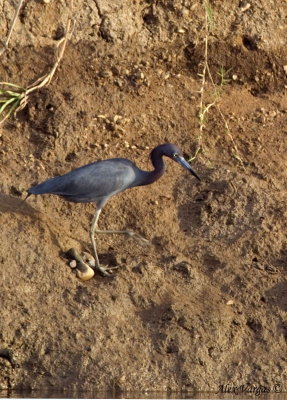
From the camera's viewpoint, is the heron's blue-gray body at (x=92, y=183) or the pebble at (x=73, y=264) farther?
the heron's blue-gray body at (x=92, y=183)

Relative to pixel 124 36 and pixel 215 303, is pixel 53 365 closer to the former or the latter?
pixel 215 303

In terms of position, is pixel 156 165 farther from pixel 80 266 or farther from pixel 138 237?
pixel 80 266

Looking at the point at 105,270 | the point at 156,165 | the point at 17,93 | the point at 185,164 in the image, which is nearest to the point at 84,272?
the point at 105,270

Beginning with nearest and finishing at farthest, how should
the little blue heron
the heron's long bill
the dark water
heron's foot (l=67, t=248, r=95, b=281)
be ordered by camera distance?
1. the dark water
2. heron's foot (l=67, t=248, r=95, b=281)
3. the little blue heron
4. the heron's long bill

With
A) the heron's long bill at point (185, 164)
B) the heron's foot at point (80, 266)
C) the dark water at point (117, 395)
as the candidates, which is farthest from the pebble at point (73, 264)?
the heron's long bill at point (185, 164)

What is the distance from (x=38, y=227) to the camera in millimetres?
12289

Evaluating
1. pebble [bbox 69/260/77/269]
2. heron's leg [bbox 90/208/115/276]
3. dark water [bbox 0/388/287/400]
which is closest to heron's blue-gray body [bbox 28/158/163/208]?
heron's leg [bbox 90/208/115/276]

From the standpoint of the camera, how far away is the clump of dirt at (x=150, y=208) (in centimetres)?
1155

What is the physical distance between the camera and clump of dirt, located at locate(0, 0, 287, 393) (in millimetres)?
11555

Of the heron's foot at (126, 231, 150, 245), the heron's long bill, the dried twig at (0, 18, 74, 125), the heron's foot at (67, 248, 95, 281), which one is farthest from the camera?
the dried twig at (0, 18, 74, 125)

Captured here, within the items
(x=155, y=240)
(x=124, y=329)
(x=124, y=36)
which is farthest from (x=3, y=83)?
(x=124, y=329)

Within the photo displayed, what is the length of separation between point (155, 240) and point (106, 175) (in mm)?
813

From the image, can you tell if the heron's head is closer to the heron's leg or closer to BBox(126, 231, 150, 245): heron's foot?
BBox(126, 231, 150, 245): heron's foot

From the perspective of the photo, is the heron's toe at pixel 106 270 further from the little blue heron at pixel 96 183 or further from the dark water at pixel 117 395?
the dark water at pixel 117 395
